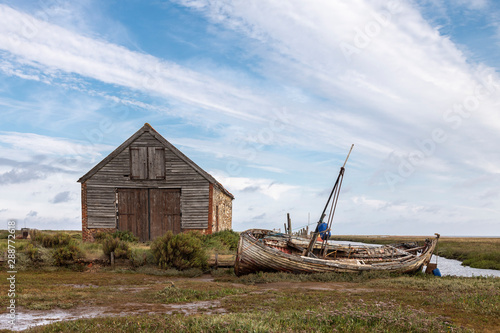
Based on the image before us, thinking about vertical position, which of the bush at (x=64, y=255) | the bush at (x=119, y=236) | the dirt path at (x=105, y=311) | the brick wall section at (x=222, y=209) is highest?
the brick wall section at (x=222, y=209)

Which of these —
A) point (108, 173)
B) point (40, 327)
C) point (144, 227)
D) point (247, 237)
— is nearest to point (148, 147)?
point (108, 173)

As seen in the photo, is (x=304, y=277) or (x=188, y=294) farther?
(x=304, y=277)

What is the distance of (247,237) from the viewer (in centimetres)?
1683

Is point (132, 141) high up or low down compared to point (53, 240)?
up

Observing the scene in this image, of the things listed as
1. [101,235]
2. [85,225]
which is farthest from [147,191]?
[85,225]

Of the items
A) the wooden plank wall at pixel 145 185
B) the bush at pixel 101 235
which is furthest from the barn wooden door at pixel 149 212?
the bush at pixel 101 235

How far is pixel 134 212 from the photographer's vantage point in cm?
2652

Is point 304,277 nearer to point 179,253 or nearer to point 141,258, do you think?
point 179,253

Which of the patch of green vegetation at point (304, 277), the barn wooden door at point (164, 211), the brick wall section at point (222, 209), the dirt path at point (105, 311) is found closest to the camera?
the dirt path at point (105, 311)

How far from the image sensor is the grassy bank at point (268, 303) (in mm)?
7711

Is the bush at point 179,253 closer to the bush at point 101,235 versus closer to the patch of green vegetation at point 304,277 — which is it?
the patch of green vegetation at point 304,277

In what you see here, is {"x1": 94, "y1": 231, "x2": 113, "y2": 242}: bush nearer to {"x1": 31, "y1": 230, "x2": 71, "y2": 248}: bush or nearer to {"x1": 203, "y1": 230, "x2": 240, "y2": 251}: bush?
{"x1": 31, "y1": 230, "x2": 71, "y2": 248}: bush

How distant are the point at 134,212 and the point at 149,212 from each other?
3.43 feet

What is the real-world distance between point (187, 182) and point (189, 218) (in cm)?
239
